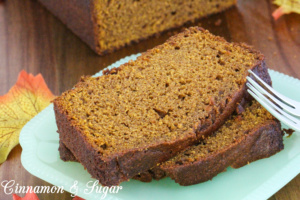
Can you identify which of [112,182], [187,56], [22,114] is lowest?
[22,114]

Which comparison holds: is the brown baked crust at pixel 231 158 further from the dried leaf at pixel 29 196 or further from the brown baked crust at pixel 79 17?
the brown baked crust at pixel 79 17

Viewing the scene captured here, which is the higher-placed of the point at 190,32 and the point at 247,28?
the point at 190,32

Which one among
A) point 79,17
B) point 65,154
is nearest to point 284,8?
point 79,17

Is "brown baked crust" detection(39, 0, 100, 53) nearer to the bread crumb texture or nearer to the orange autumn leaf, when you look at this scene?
the orange autumn leaf

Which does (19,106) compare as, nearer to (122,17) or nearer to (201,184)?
(122,17)

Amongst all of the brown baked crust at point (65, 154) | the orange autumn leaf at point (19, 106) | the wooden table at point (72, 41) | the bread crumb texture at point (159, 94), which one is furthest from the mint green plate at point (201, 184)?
the wooden table at point (72, 41)

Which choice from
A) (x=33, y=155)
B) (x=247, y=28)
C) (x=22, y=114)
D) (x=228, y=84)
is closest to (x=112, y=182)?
(x=33, y=155)

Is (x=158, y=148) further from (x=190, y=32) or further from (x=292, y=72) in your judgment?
(x=292, y=72)
